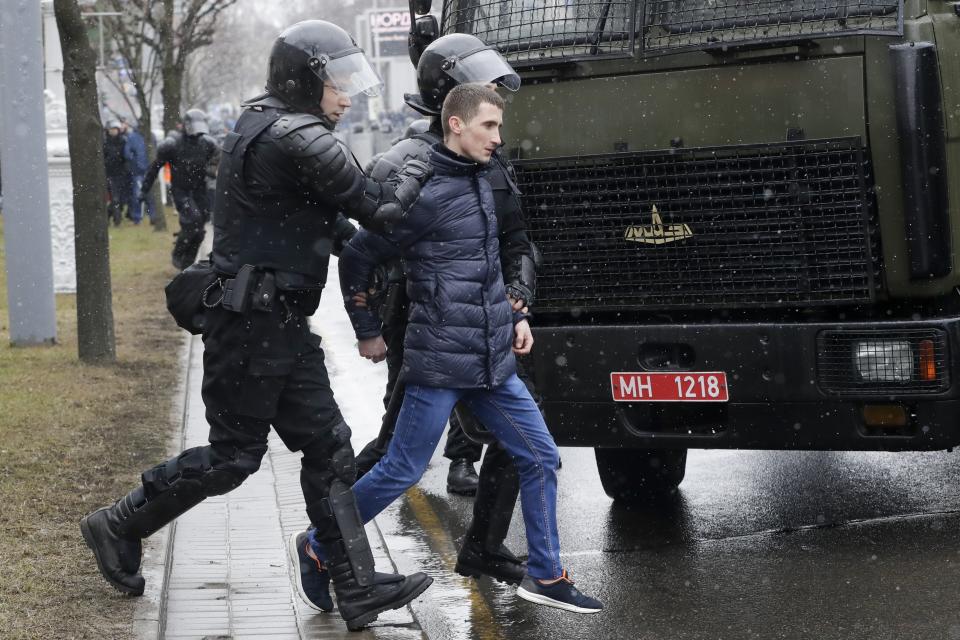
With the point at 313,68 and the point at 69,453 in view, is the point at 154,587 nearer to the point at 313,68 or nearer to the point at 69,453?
the point at 313,68

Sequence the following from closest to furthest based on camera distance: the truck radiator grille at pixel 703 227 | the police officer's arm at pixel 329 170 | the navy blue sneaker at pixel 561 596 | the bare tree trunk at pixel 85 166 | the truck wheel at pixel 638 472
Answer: the police officer's arm at pixel 329 170
the navy blue sneaker at pixel 561 596
the truck radiator grille at pixel 703 227
the truck wheel at pixel 638 472
the bare tree trunk at pixel 85 166

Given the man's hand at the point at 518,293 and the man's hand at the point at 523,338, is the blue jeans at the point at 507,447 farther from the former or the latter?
the man's hand at the point at 518,293

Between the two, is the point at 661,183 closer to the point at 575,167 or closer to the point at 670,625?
the point at 575,167

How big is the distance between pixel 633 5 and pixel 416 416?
203 centimetres

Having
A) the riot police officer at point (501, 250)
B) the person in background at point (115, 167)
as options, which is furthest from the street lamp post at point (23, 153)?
the person in background at point (115, 167)

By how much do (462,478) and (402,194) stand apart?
9.32 ft

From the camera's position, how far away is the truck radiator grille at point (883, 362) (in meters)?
5.84

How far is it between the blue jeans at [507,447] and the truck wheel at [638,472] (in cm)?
188

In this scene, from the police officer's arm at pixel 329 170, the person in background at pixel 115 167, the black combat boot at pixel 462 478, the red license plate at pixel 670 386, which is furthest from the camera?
the person in background at pixel 115 167

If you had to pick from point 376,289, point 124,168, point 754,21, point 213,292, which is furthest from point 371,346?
point 124,168

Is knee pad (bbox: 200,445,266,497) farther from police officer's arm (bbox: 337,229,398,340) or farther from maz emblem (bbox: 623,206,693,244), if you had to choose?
maz emblem (bbox: 623,206,693,244)

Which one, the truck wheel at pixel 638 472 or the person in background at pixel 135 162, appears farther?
the person in background at pixel 135 162

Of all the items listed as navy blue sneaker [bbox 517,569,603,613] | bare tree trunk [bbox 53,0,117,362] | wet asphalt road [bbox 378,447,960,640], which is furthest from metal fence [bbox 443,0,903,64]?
bare tree trunk [bbox 53,0,117,362]

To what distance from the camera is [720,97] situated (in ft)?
20.1
